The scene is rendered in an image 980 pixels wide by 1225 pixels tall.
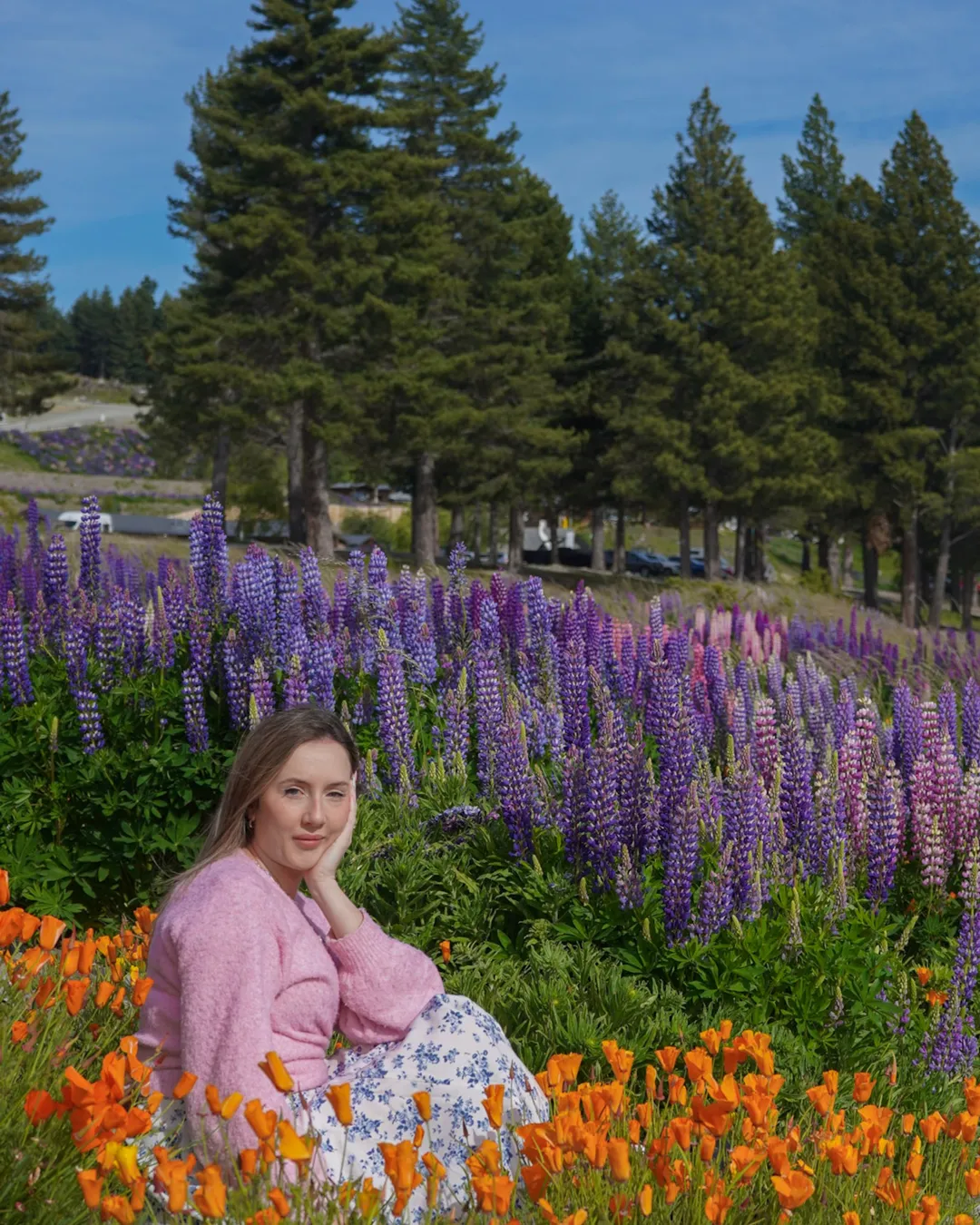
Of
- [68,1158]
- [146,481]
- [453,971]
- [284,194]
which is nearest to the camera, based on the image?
[68,1158]

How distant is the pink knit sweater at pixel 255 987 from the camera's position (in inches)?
114

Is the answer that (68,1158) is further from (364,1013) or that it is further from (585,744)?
(585,744)

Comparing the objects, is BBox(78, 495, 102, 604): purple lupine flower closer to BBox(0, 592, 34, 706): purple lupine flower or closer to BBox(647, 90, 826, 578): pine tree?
BBox(0, 592, 34, 706): purple lupine flower

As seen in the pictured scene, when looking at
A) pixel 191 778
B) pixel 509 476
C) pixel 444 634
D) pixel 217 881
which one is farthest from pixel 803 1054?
pixel 509 476

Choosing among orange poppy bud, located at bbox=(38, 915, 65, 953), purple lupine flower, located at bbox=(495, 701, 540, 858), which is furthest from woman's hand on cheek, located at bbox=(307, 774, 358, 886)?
purple lupine flower, located at bbox=(495, 701, 540, 858)

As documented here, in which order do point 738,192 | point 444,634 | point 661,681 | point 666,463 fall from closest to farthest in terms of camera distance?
1. point 661,681
2. point 444,634
3. point 666,463
4. point 738,192

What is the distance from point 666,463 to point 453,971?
1164 inches

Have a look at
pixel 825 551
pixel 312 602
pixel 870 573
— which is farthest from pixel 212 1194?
pixel 825 551

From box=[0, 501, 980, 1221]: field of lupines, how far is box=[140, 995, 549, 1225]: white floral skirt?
0.75 feet

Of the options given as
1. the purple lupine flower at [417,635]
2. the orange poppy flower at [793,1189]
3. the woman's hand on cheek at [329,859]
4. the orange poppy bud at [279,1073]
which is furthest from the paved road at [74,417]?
the orange poppy flower at [793,1189]

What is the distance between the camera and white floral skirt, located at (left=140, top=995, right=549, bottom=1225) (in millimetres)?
3010

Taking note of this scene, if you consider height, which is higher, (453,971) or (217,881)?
(217,881)

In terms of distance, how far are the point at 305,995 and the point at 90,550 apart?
449 centimetres

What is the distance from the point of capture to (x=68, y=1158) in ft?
8.77
